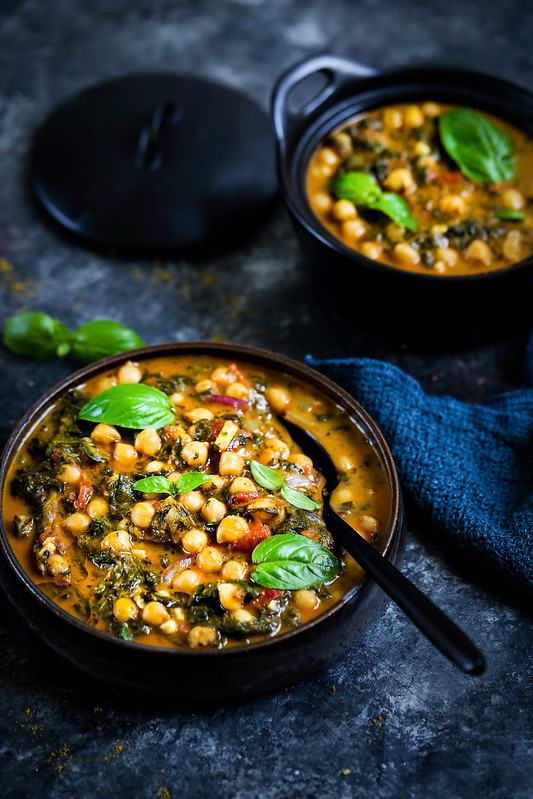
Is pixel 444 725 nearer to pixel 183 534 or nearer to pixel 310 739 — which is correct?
pixel 310 739

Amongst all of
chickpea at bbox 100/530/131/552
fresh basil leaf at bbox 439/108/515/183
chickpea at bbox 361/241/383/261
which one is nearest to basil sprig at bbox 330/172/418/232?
chickpea at bbox 361/241/383/261

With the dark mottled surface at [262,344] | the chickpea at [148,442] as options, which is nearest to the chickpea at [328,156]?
the dark mottled surface at [262,344]

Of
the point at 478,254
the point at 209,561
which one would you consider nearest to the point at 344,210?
the point at 478,254

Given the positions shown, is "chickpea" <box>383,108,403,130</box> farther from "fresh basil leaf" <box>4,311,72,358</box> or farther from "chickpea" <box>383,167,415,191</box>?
"fresh basil leaf" <box>4,311,72,358</box>

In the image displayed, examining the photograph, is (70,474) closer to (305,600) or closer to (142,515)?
(142,515)

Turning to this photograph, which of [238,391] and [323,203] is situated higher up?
[323,203]

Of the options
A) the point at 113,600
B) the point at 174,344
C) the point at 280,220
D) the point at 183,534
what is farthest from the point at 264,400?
the point at 280,220
